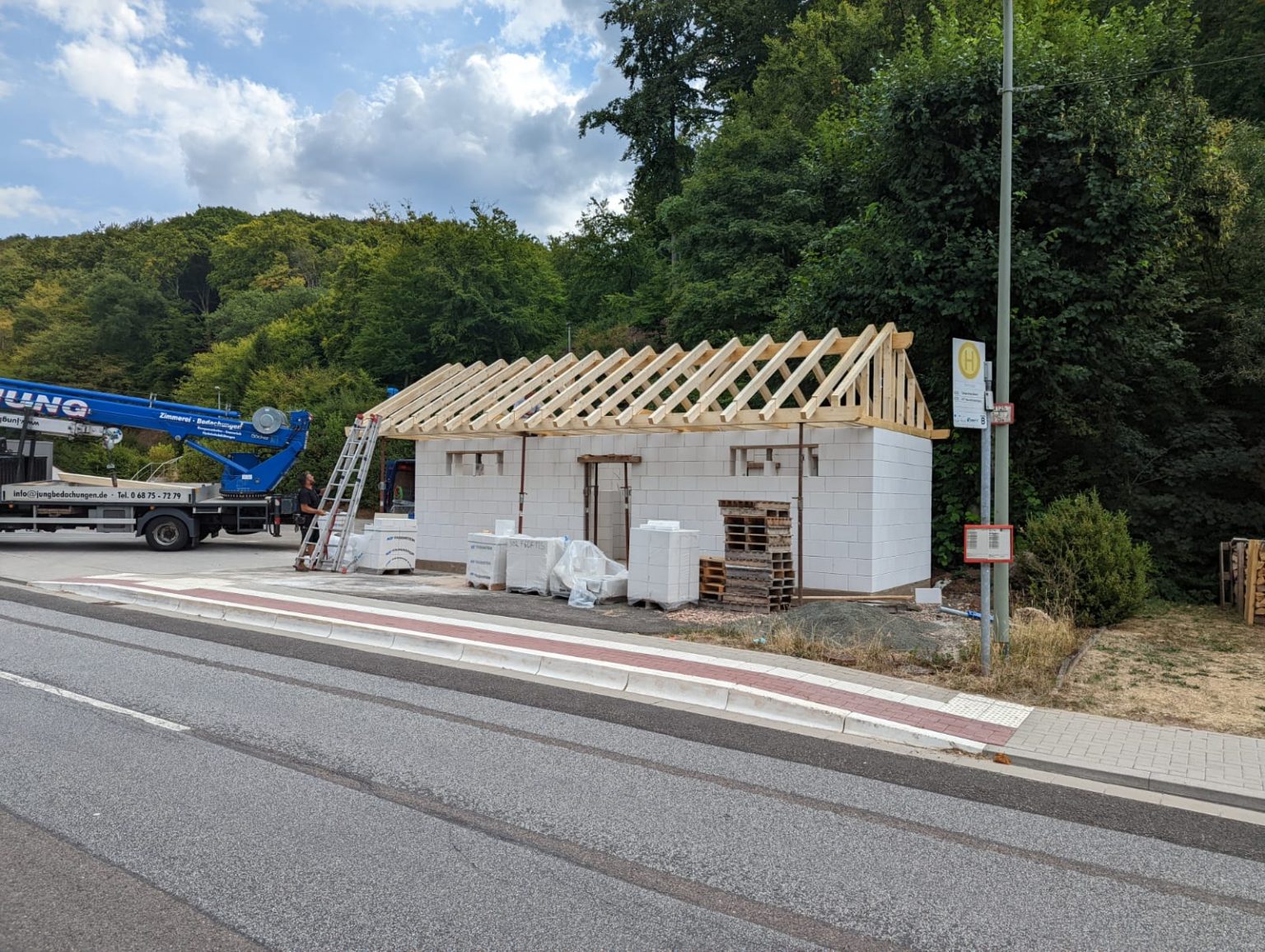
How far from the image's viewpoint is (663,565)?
13.0 meters


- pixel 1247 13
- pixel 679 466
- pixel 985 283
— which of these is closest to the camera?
pixel 679 466

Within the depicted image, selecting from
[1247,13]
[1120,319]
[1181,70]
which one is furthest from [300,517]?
[1247,13]

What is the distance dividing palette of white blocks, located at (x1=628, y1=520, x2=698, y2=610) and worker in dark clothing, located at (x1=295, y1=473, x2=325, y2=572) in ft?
26.7

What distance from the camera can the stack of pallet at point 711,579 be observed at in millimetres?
13602

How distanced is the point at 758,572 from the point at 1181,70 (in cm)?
1544

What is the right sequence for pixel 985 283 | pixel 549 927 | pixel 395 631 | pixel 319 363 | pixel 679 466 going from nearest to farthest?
pixel 549 927 < pixel 395 631 < pixel 679 466 < pixel 985 283 < pixel 319 363

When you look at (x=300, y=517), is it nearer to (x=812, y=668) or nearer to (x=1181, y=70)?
(x=812, y=668)

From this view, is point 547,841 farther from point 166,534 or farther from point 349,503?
point 166,534

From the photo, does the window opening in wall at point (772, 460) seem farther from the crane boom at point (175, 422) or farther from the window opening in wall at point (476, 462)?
the crane boom at point (175, 422)

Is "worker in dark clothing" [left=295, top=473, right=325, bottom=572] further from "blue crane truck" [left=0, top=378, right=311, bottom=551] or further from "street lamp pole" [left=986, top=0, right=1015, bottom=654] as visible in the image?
"street lamp pole" [left=986, top=0, right=1015, bottom=654]

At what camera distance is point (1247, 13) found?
979 inches

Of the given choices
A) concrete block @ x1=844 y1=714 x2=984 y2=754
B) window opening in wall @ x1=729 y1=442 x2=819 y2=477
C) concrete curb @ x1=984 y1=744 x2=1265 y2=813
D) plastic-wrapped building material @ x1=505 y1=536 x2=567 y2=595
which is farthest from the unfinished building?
concrete curb @ x1=984 y1=744 x2=1265 y2=813

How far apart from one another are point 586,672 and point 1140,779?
4.72 meters

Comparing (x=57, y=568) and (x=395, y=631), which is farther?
(x=57, y=568)
